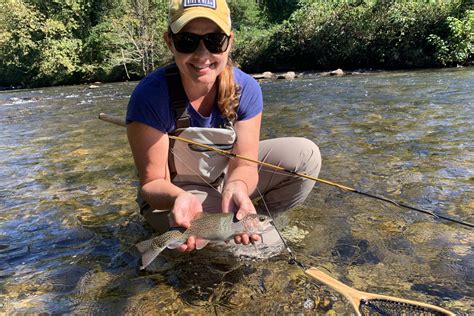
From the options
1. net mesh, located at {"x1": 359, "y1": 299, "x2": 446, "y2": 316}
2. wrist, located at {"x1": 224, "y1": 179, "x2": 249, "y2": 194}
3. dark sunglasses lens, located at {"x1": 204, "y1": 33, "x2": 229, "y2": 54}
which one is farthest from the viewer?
wrist, located at {"x1": 224, "y1": 179, "x2": 249, "y2": 194}

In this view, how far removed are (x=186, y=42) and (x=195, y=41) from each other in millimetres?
59

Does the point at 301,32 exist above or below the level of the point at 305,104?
above

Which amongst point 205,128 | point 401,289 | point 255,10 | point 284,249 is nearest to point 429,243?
point 401,289

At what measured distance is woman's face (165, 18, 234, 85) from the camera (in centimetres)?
270

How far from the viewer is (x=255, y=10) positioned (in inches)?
1592

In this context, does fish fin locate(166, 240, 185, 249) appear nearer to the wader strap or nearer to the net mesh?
the wader strap

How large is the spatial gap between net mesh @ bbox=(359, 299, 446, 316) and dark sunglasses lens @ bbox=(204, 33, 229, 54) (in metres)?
1.79

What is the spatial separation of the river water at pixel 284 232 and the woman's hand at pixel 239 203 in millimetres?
374

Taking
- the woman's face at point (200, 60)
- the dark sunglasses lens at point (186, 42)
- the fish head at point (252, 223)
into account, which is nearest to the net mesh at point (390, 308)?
the fish head at point (252, 223)

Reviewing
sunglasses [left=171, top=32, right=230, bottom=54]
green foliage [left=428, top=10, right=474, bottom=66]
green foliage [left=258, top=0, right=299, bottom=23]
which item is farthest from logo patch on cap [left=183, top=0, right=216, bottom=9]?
green foliage [left=258, top=0, right=299, bottom=23]

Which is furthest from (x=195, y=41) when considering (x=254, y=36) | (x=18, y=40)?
(x=18, y=40)

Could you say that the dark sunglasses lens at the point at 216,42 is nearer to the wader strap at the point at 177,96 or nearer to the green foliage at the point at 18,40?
the wader strap at the point at 177,96

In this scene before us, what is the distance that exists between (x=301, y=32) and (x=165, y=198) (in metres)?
28.3

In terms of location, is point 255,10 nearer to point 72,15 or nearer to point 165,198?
point 72,15
